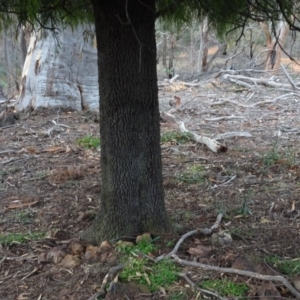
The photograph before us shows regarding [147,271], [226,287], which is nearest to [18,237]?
[147,271]

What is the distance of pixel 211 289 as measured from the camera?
2881mm

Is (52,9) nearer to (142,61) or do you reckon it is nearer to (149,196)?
(142,61)

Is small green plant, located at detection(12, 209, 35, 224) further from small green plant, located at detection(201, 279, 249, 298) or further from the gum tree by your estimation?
small green plant, located at detection(201, 279, 249, 298)

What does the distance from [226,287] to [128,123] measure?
1209mm

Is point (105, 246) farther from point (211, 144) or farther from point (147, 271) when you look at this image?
point (211, 144)

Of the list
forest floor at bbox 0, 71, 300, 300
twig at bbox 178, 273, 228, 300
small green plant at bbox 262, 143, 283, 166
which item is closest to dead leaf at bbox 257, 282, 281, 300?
forest floor at bbox 0, 71, 300, 300

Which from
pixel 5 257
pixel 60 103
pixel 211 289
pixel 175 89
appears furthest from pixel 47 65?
pixel 211 289

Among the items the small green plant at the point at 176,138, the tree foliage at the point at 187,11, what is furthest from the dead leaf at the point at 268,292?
the small green plant at the point at 176,138

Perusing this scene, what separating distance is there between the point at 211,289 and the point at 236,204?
65.4 inches

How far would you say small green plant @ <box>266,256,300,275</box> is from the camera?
10.1 feet

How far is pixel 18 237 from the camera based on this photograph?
3803mm

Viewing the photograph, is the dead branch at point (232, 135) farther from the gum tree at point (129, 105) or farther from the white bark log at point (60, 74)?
the gum tree at point (129, 105)

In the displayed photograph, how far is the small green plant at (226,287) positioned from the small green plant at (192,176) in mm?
2339

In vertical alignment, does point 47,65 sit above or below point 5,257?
above
